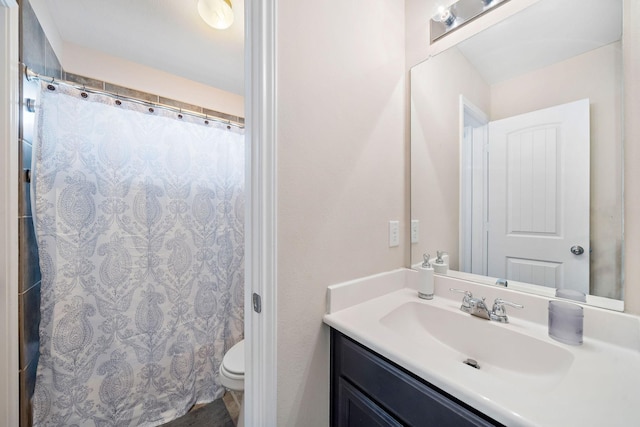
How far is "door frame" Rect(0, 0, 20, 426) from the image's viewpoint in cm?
92

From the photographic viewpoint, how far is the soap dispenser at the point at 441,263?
103 cm

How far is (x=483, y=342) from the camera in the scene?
2.52ft

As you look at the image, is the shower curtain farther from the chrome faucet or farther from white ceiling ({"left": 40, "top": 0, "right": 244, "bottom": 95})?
the chrome faucet

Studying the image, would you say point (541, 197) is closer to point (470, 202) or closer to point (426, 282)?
point (470, 202)

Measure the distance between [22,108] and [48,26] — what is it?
1.99ft

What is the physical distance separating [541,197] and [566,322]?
407mm

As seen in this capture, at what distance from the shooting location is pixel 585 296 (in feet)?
2.35

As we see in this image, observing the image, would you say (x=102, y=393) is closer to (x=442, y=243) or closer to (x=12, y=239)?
(x=12, y=239)

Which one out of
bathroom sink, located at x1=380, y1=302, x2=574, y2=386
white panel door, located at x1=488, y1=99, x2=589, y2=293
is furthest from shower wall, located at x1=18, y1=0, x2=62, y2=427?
white panel door, located at x1=488, y1=99, x2=589, y2=293

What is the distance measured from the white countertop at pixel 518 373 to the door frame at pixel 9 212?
1287 mm

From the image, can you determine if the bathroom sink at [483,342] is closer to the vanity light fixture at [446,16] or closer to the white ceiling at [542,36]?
the white ceiling at [542,36]

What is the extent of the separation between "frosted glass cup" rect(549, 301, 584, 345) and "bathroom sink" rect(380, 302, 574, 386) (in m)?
0.05

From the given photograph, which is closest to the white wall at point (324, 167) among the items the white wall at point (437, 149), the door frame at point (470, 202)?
the white wall at point (437, 149)

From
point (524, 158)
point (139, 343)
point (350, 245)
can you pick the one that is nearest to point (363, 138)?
point (350, 245)
